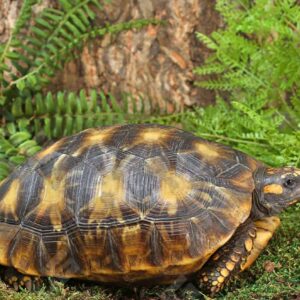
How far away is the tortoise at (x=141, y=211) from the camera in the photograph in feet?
9.77

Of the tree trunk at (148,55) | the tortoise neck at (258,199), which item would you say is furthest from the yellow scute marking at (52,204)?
the tree trunk at (148,55)

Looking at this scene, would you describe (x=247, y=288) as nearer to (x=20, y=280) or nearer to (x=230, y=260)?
(x=230, y=260)

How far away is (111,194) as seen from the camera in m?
3.05

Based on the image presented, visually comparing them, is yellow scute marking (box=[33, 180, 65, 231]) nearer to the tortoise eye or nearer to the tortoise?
the tortoise

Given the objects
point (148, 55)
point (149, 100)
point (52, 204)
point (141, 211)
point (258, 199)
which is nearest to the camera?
point (141, 211)

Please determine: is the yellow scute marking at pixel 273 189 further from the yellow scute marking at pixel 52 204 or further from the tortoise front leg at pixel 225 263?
the yellow scute marking at pixel 52 204

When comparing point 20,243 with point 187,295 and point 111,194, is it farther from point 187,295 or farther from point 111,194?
point 187,295

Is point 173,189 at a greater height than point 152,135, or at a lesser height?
lesser

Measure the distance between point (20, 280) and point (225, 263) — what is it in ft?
3.82

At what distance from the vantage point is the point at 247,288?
3.06m

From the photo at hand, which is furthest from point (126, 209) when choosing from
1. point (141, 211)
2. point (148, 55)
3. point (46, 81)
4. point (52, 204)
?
point (148, 55)

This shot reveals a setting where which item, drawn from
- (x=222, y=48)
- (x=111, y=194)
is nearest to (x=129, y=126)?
(x=111, y=194)

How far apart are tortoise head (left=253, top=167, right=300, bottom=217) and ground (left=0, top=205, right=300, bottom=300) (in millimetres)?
267

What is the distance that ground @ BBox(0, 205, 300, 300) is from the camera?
293 centimetres
